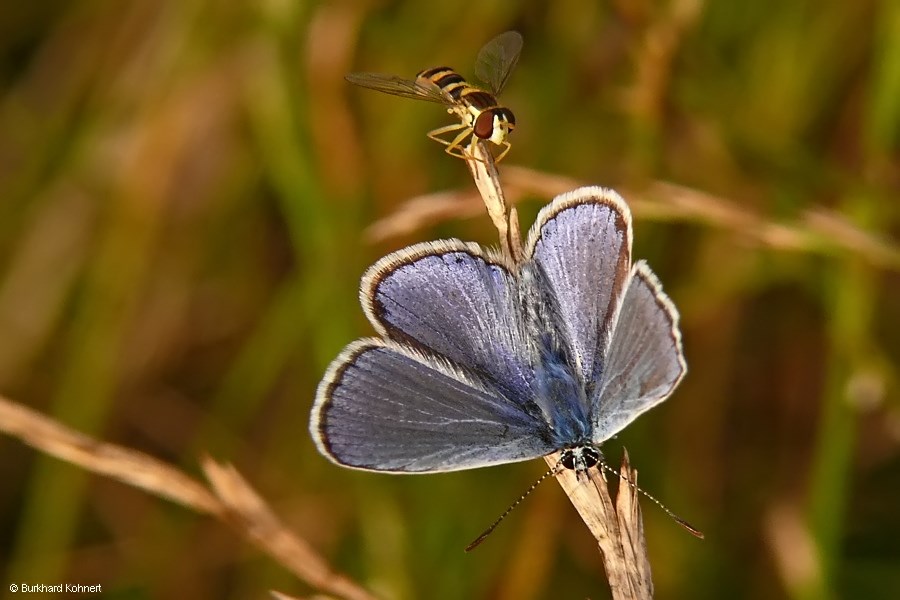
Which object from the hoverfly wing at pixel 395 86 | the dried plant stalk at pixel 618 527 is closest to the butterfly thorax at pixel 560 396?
the dried plant stalk at pixel 618 527

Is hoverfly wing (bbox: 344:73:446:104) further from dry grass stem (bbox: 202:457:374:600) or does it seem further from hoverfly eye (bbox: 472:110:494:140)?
dry grass stem (bbox: 202:457:374:600)

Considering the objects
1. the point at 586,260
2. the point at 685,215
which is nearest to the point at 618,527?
the point at 586,260

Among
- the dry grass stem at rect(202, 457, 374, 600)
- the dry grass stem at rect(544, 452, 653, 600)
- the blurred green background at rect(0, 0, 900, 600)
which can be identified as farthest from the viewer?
the blurred green background at rect(0, 0, 900, 600)

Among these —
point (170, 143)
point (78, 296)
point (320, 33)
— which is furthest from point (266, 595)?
point (320, 33)

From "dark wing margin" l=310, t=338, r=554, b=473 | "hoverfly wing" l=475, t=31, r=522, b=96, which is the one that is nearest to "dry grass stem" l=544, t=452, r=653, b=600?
"dark wing margin" l=310, t=338, r=554, b=473

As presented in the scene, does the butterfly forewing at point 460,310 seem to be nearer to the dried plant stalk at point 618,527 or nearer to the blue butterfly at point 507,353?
the blue butterfly at point 507,353

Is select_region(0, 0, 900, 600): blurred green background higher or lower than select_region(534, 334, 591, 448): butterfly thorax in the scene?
higher

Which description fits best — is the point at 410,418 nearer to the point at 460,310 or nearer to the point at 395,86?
the point at 460,310
